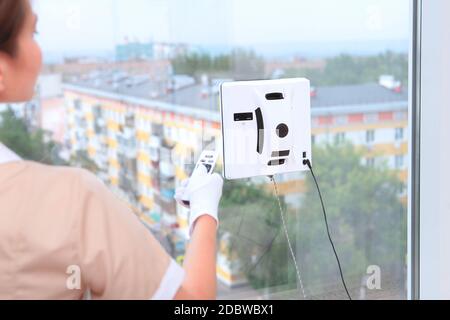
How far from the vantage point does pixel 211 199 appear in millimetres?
1445

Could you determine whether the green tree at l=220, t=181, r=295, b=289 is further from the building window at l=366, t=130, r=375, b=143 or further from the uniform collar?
the uniform collar

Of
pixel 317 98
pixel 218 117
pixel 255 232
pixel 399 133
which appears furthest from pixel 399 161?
pixel 218 117

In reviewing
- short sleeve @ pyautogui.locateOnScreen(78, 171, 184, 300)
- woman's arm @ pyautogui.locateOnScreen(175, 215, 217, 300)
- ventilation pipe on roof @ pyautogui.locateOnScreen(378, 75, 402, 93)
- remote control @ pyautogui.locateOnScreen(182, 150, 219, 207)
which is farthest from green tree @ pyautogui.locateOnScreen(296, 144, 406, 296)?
short sleeve @ pyautogui.locateOnScreen(78, 171, 184, 300)

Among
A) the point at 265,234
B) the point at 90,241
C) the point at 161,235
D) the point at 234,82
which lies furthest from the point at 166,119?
the point at 90,241

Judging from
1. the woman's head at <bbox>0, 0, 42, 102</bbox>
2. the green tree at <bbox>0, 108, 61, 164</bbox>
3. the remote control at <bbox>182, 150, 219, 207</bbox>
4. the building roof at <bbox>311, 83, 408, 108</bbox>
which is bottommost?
the remote control at <bbox>182, 150, 219, 207</bbox>

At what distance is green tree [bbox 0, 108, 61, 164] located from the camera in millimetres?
1536

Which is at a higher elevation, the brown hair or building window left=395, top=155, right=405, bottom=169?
the brown hair

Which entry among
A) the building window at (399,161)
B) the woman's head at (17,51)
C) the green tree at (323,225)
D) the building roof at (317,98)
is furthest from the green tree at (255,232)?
the woman's head at (17,51)

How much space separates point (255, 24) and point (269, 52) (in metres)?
0.09

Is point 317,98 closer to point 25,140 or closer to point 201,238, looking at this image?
point 201,238

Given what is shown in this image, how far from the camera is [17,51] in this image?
3.97 feet

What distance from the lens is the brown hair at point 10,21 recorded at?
3.79 feet

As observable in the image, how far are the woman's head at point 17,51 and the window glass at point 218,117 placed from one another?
290 millimetres

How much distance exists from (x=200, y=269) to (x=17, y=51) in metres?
0.56
